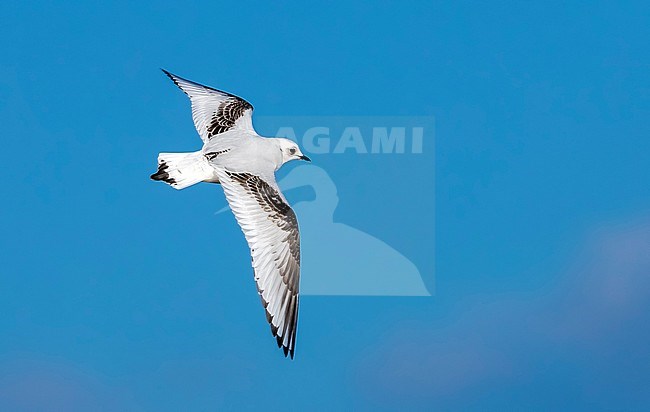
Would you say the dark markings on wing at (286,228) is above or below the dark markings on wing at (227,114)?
below

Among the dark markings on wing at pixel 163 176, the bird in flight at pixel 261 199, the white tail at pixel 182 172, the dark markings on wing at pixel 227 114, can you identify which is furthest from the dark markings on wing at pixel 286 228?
the dark markings on wing at pixel 227 114

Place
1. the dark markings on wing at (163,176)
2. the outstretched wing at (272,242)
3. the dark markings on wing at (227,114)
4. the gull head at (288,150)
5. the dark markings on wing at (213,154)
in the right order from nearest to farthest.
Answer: the outstretched wing at (272,242)
the dark markings on wing at (163,176)
the dark markings on wing at (213,154)
the gull head at (288,150)
the dark markings on wing at (227,114)

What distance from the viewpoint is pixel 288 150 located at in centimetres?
533

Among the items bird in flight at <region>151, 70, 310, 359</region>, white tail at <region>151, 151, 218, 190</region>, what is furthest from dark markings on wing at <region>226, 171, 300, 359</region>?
white tail at <region>151, 151, 218, 190</region>

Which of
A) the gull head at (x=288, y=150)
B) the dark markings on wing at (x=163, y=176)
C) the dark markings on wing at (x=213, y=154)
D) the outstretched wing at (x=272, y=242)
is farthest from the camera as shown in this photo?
the gull head at (x=288, y=150)

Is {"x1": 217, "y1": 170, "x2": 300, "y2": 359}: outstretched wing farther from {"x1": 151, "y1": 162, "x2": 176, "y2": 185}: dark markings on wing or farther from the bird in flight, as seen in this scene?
{"x1": 151, "y1": 162, "x2": 176, "y2": 185}: dark markings on wing

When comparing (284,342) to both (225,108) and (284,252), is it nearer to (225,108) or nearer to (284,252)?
(284,252)

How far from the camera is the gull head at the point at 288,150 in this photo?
17.4 feet

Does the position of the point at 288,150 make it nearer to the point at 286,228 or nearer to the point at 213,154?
the point at 213,154

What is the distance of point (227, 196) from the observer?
479cm

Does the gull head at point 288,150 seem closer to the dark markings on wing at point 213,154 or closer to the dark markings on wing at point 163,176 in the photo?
the dark markings on wing at point 213,154

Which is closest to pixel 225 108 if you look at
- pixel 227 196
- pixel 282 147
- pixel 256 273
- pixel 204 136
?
pixel 204 136

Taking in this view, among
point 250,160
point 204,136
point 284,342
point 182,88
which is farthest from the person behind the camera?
point 182,88

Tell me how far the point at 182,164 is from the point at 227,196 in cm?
39
